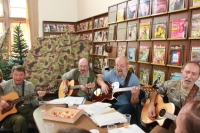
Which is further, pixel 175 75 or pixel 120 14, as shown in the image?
pixel 120 14

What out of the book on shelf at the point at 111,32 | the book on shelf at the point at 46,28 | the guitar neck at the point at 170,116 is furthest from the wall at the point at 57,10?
the guitar neck at the point at 170,116

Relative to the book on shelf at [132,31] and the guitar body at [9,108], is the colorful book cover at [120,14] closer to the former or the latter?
the book on shelf at [132,31]

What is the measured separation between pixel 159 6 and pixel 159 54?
2.42 feet

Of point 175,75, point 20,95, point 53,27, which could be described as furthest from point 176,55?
point 53,27

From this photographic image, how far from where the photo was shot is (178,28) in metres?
2.50

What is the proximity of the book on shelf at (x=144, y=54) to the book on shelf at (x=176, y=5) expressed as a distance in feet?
2.35

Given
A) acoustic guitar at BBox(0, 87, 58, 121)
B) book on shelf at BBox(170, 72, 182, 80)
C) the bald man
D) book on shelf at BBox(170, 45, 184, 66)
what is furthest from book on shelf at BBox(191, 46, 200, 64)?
acoustic guitar at BBox(0, 87, 58, 121)

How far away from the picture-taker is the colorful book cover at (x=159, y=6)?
2695 millimetres

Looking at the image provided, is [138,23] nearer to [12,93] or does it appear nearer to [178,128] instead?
[12,93]

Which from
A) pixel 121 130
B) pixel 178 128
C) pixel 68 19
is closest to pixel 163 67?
pixel 121 130

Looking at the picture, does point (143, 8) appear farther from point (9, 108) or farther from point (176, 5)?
point (9, 108)

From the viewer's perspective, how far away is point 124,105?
2426 mm

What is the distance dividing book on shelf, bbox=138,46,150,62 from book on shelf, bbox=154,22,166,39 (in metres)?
0.28

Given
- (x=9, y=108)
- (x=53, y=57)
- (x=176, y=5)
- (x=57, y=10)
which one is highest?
(x=57, y=10)
